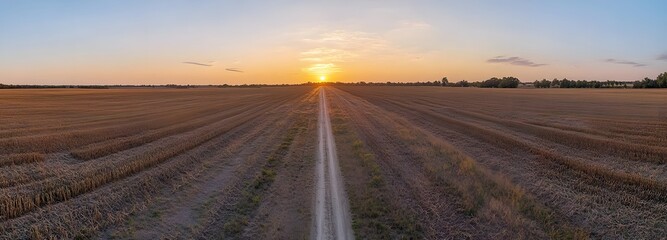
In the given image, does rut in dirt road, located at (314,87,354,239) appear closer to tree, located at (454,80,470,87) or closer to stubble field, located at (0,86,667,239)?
stubble field, located at (0,86,667,239)

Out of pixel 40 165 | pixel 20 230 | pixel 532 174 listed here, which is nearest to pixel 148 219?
pixel 20 230

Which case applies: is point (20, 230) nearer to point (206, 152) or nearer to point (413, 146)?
point (206, 152)

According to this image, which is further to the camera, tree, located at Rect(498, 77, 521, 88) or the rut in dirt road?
tree, located at Rect(498, 77, 521, 88)

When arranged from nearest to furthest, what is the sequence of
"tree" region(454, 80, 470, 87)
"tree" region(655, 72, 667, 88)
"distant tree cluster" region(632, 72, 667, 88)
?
"tree" region(655, 72, 667, 88), "distant tree cluster" region(632, 72, 667, 88), "tree" region(454, 80, 470, 87)

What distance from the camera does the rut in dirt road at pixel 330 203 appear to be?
6.30m

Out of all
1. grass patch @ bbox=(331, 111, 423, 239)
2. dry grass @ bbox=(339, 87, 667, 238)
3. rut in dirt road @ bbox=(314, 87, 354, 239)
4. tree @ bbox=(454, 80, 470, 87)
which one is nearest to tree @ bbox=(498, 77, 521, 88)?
tree @ bbox=(454, 80, 470, 87)

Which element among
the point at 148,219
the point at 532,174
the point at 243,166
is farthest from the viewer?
the point at 243,166

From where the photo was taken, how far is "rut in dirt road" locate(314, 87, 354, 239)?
630 cm

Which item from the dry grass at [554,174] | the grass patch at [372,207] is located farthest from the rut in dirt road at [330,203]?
the dry grass at [554,174]

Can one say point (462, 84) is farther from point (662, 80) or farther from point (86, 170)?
point (86, 170)

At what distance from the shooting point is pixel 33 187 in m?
8.34

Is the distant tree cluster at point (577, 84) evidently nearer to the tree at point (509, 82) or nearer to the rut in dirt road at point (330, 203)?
the tree at point (509, 82)

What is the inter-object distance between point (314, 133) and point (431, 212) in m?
10.8

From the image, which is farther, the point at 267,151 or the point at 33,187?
the point at 267,151
